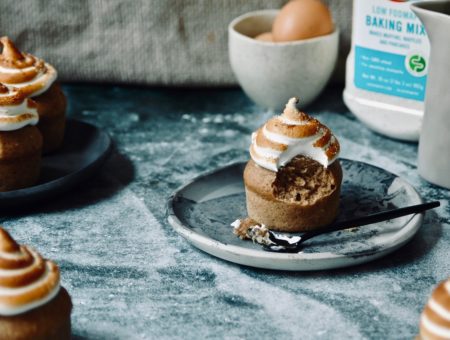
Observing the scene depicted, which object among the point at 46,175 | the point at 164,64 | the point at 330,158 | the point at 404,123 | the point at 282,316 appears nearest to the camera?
the point at 282,316

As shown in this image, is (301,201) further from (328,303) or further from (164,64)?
(164,64)

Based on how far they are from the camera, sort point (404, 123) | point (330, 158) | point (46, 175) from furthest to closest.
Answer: point (404, 123) → point (46, 175) → point (330, 158)

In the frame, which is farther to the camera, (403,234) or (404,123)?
(404,123)

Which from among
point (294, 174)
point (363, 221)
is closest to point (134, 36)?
point (294, 174)

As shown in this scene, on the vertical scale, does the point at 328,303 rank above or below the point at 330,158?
below

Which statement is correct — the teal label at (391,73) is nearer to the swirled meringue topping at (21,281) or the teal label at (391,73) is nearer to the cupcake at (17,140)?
the cupcake at (17,140)

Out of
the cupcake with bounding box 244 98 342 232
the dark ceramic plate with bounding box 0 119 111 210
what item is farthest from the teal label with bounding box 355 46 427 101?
the dark ceramic plate with bounding box 0 119 111 210

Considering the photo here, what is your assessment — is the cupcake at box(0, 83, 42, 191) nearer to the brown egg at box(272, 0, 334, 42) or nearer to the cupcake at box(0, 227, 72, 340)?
the cupcake at box(0, 227, 72, 340)

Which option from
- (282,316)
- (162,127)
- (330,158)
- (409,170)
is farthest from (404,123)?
(282,316)
